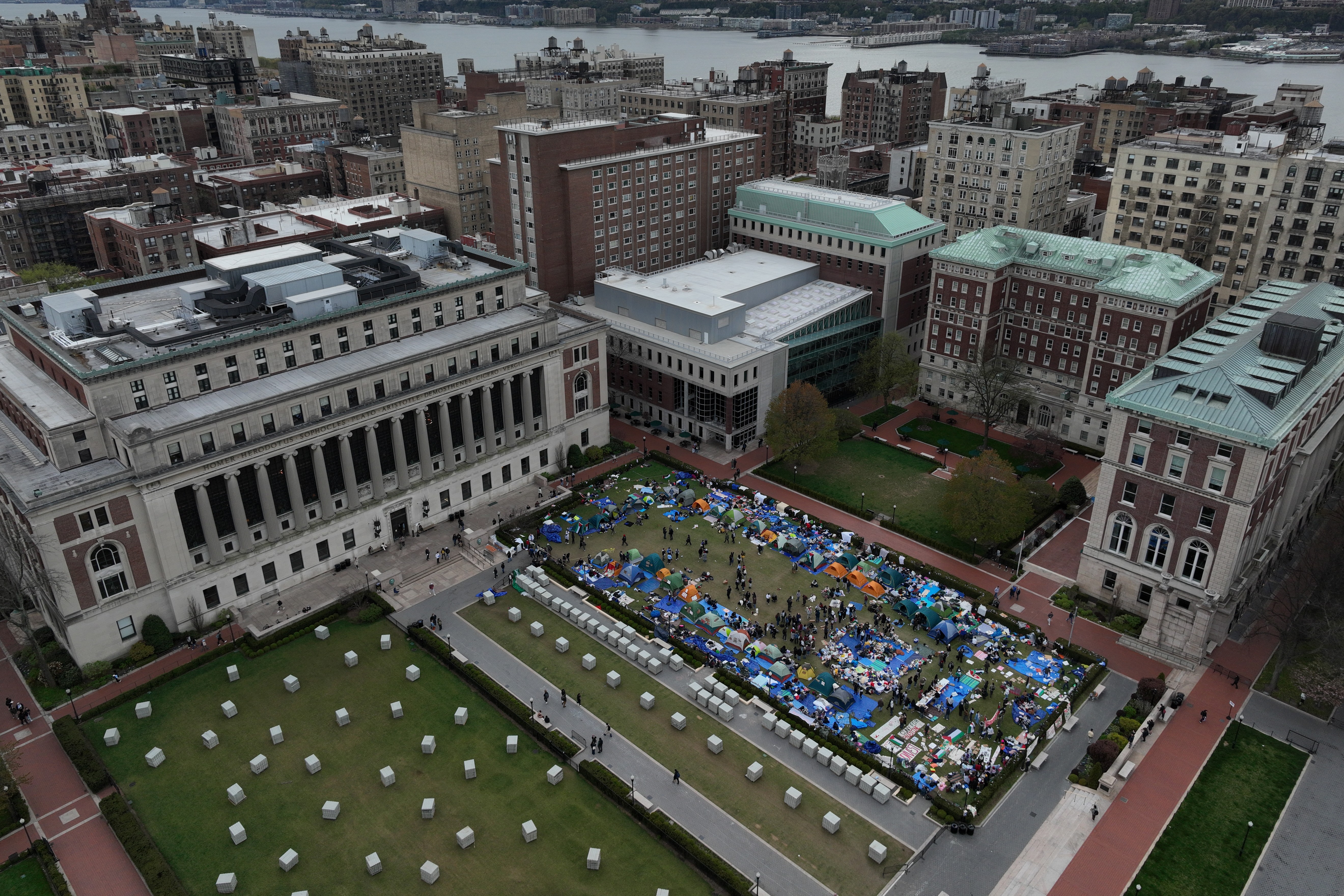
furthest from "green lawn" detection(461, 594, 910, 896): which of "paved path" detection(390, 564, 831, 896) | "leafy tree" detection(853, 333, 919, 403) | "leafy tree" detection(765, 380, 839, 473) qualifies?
"leafy tree" detection(853, 333, 919, 403)

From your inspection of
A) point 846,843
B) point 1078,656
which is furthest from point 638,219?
point 846,843

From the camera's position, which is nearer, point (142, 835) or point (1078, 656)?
point (142, 835)

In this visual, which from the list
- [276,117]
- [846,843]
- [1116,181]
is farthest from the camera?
[276,117]

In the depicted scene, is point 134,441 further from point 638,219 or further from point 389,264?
point 638,219

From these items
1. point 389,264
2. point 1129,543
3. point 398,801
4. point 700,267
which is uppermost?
point 389,264

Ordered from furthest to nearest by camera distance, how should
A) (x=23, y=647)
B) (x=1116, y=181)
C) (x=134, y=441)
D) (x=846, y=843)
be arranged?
(x=1116, y=181), (x=23, y=647), (x=134, y=441), (x=846, y=843)

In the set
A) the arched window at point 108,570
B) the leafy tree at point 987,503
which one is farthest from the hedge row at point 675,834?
the leafy tree at point 987,503

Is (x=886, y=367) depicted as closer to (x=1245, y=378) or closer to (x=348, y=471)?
(x=1245, y=378)

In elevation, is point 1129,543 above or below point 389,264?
below
